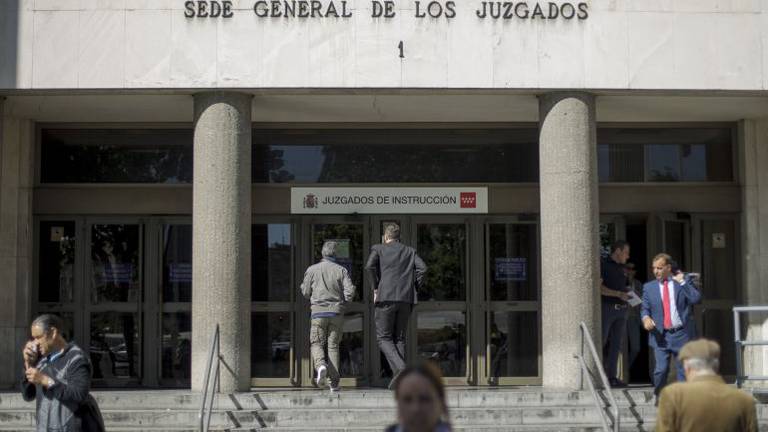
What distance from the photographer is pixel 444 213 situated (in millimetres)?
14883

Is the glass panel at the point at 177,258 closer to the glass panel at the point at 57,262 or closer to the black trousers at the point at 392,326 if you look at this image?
the glass panel at the point at 57,262

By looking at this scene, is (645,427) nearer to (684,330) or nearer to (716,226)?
(684,330)

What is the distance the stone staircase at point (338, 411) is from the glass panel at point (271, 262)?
2816 mm

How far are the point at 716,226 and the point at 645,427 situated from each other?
455cm

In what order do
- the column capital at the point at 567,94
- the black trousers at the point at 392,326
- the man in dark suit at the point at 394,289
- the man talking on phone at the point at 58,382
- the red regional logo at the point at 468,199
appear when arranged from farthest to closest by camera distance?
1. the red regional logo at the point at 468,199
2. the column capital at the point at 567,94
3. the man in dark suit at the point at 394,289
4. the black trousers at the point at 392,326
5. the man talking on phone at the point at 58,382

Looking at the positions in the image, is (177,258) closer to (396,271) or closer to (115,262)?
(115,262)

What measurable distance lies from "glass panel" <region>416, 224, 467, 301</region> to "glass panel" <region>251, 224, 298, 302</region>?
1.76 meters

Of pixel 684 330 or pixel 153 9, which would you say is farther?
pixel 153 9

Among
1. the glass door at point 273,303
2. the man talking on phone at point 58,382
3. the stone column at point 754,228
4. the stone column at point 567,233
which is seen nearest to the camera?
the man talking on phone at point 58,382

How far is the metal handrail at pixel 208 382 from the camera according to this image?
10.8m

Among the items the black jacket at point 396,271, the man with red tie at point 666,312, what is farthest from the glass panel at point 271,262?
the man with red tie at point 666,312

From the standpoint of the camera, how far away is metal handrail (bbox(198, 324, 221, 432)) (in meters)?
10.8

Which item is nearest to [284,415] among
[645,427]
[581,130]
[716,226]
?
[645,427]

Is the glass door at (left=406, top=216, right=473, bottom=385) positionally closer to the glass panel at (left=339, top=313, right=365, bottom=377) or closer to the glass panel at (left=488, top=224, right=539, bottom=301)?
the glass panel at (left=488, top=224, right=539, bottom=301)
